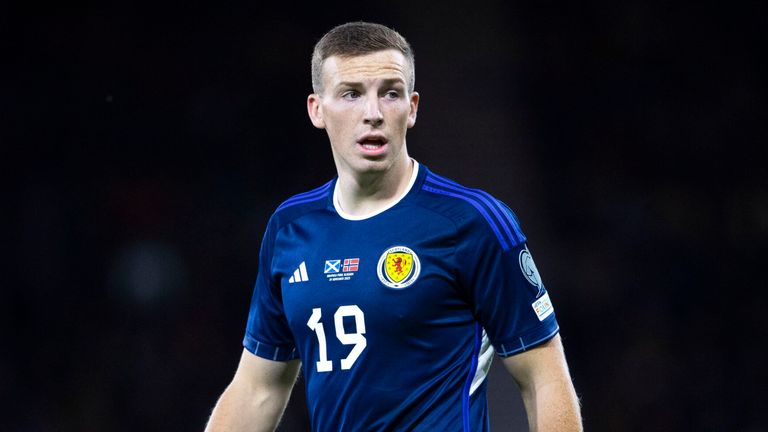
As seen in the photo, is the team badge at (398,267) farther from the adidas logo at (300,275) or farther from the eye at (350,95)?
the eye at (350,95)

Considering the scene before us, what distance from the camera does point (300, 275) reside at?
2658 mm

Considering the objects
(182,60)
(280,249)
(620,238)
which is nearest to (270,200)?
(182,60)

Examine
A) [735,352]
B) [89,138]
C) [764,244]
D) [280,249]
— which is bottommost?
[735,352]

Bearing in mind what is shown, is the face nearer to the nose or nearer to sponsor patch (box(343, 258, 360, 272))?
the nose

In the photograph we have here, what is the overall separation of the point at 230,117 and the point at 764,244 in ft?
11.1

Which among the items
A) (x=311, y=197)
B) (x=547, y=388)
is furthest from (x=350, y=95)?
(x=547, y=388)

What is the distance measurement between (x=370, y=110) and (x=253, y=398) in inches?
34.9

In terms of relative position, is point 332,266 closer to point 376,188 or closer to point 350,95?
point 376,188

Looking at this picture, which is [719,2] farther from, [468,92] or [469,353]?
[469,353]

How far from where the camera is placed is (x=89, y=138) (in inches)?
255

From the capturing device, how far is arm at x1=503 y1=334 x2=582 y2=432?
7.69 feet

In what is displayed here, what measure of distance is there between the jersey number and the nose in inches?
17.8

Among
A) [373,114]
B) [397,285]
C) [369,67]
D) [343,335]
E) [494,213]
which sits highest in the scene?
[369,67]

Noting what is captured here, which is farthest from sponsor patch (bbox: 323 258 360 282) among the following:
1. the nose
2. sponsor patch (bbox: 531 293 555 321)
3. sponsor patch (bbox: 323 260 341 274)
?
sponsor patch (bbox: 531 293 555 321)
